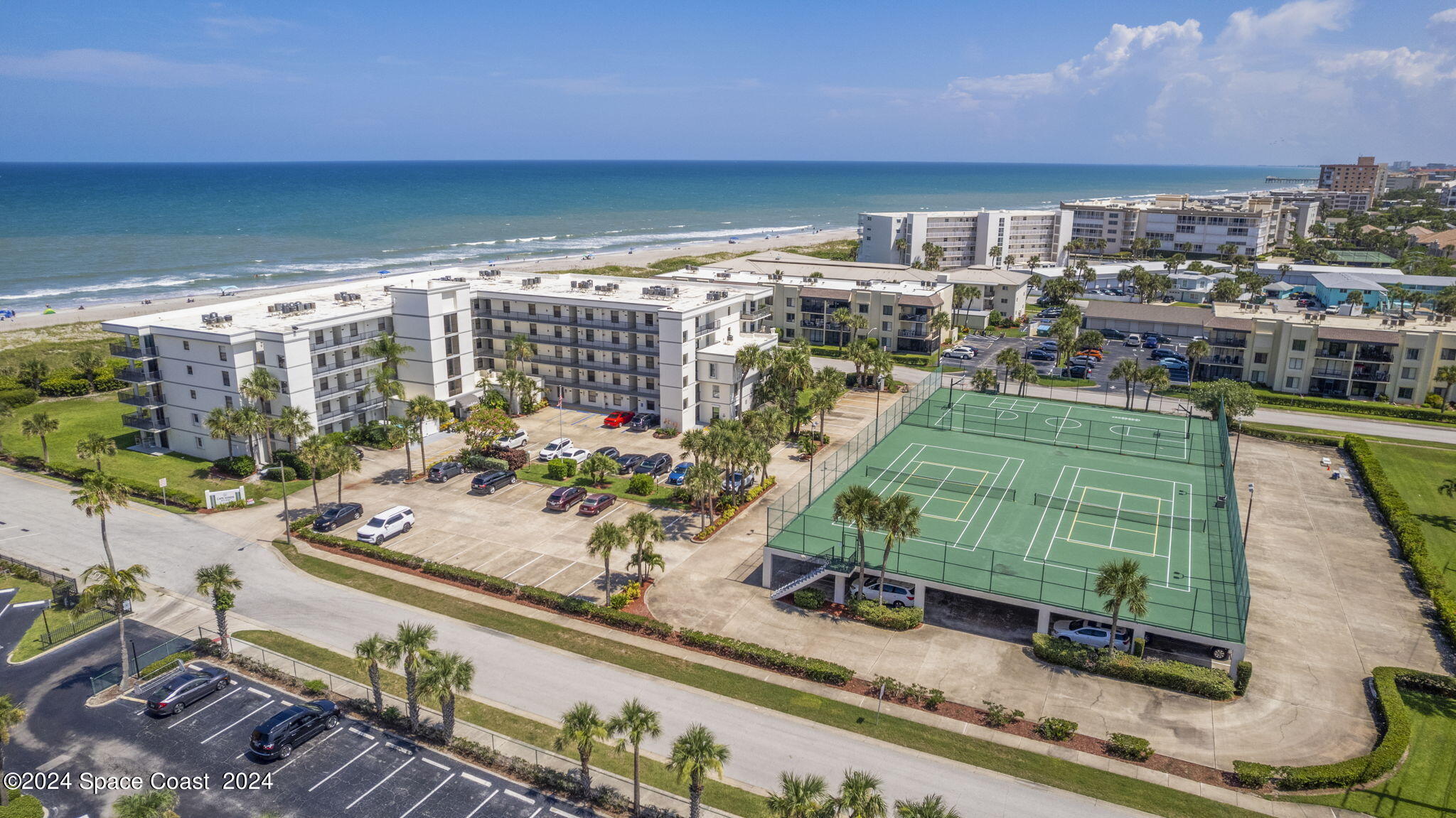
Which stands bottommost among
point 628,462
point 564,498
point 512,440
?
point 564,498

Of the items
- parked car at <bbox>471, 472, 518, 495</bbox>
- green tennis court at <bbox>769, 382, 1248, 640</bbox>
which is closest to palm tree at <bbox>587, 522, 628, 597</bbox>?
green tennis court at <bbox>769, 382, 1248, 640</bbox>

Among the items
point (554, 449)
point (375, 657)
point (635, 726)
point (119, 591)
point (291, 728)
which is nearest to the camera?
point (635, 726)

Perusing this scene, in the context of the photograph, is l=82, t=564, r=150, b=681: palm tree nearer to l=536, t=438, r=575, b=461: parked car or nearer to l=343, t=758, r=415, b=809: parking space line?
l=343, t=758, r=415, b=809: parking space line

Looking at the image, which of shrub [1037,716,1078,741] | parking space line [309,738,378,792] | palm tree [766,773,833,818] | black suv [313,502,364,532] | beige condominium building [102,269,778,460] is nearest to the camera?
palm tree [766,773,833,818]

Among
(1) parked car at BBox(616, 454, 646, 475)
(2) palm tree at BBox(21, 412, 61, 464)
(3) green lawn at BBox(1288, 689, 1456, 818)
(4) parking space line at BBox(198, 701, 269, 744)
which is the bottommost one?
(3) green lawn at BBox(1288, 689, 1456, 818)

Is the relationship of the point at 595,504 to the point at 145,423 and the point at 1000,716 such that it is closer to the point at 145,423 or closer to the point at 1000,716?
the point at 1000,716

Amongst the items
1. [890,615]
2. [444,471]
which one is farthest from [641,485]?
[890,615]

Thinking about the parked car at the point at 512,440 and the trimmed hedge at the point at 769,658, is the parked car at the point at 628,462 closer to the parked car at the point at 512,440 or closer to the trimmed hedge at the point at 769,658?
the parked car at the point at 512,440
